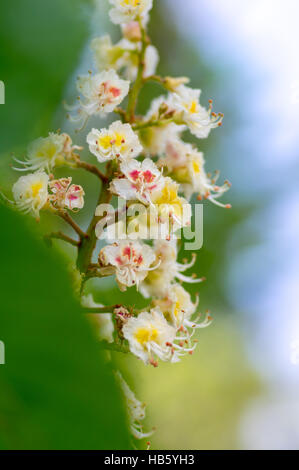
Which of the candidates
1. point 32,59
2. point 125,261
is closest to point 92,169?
point 125,261

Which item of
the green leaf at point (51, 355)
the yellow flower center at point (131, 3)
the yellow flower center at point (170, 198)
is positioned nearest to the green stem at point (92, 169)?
the yellow flower center at point (170, 198)

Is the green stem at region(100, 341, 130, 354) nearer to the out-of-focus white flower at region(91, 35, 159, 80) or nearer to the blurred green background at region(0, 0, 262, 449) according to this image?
the blurred green background at region(0, 0, 262, 449)

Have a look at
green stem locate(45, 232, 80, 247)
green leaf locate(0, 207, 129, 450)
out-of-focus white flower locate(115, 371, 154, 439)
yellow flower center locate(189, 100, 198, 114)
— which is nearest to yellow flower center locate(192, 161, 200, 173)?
yellow flower center locate(189, 100, 198, 114)

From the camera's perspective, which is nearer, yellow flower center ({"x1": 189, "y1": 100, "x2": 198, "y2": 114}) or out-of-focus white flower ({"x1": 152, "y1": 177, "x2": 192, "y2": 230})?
out-of-focus white flower ({"x1": 152, "y1": 177, "x2": 192, "y2": 230})

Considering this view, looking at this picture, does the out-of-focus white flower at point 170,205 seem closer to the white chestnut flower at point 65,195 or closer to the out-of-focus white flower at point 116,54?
the white chestnut flower at point 65,195

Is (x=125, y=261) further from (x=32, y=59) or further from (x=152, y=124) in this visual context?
(x=32, y=59)

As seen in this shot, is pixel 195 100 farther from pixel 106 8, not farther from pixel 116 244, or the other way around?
pixel 116 244

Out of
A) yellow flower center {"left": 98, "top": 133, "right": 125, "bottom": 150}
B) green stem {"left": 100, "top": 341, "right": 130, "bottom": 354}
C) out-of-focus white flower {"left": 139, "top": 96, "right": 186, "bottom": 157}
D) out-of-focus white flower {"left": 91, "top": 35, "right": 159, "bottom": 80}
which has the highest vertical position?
out-of-focus white flower {"left": 91, "top": 35, "right": 159, "bottom": 80}
